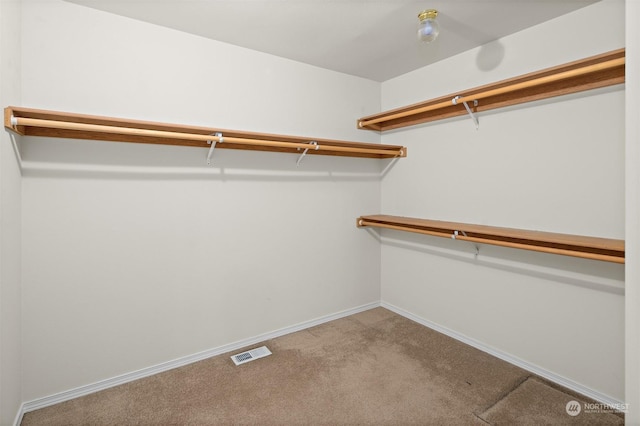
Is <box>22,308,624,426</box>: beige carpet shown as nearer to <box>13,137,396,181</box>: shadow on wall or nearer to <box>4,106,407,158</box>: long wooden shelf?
<box>13,137,396,181</box>: shadow on wall

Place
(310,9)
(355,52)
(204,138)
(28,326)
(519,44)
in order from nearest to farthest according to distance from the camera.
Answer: (28,326)
(310,9)
(204,138)
(519,44)
(355,52)

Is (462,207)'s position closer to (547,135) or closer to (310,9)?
(547,135)

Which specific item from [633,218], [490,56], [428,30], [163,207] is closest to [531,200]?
[633,218]

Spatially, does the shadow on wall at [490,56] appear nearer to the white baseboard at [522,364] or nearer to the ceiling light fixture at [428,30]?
the ceiling light fixture at [428,30]

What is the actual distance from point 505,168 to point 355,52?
143 cm

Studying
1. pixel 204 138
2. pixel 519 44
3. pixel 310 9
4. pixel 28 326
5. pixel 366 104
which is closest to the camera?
pixel 28 326

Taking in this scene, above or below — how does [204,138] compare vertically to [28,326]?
above

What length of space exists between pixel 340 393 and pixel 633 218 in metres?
1.68

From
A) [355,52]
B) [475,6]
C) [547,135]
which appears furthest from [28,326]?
[547,135]

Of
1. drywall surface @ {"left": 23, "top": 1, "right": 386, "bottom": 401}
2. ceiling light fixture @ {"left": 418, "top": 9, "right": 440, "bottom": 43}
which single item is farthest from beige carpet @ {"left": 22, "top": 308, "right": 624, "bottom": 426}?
ceiling light fixture @ {"left": 418, "top": 9, "right": 440, "bottom": 43}

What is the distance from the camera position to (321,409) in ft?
5.87

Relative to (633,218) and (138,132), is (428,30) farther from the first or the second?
(138,132)

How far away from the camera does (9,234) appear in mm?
1544

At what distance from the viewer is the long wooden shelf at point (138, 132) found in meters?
1.58
